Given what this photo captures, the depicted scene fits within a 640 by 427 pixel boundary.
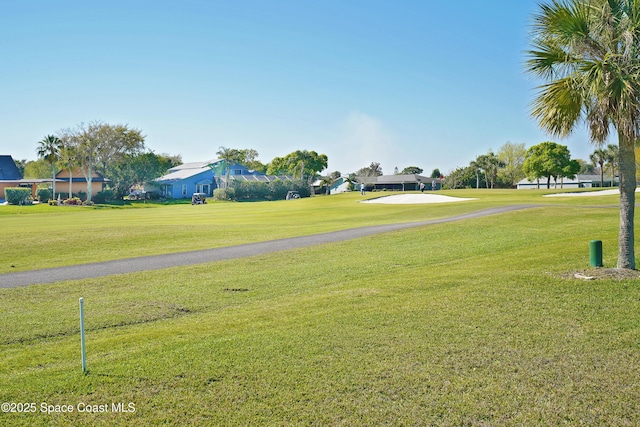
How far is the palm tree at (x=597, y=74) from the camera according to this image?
35.3 feet

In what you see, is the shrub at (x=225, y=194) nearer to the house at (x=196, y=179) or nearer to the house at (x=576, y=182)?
the house at (x=196, y=179)

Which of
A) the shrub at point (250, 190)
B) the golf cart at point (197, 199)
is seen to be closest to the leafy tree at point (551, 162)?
the shrub at point (250, 190)

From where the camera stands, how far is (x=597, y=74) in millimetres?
10891

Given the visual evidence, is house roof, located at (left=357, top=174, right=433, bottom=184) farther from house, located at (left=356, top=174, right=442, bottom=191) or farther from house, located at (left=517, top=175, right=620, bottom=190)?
house, located at (left=517, top=175, right=620, bottom=190)

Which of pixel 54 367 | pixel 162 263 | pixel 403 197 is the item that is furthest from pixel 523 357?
pixel 403 197

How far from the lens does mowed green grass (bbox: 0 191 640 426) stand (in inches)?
226

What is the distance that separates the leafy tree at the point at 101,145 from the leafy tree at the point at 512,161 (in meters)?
86.6

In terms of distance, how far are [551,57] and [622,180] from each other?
11.1ft

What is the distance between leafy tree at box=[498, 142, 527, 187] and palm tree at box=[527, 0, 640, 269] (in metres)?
121

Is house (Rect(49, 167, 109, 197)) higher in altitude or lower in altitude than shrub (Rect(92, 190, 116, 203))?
higher

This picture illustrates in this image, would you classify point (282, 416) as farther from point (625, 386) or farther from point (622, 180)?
point (622, 180)

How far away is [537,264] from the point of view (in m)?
13.6

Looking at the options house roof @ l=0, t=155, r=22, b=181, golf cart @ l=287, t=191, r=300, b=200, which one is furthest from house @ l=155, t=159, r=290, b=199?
house roof @ l=0, t=155, r=22, b=181

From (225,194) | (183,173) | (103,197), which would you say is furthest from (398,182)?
(103,197)
